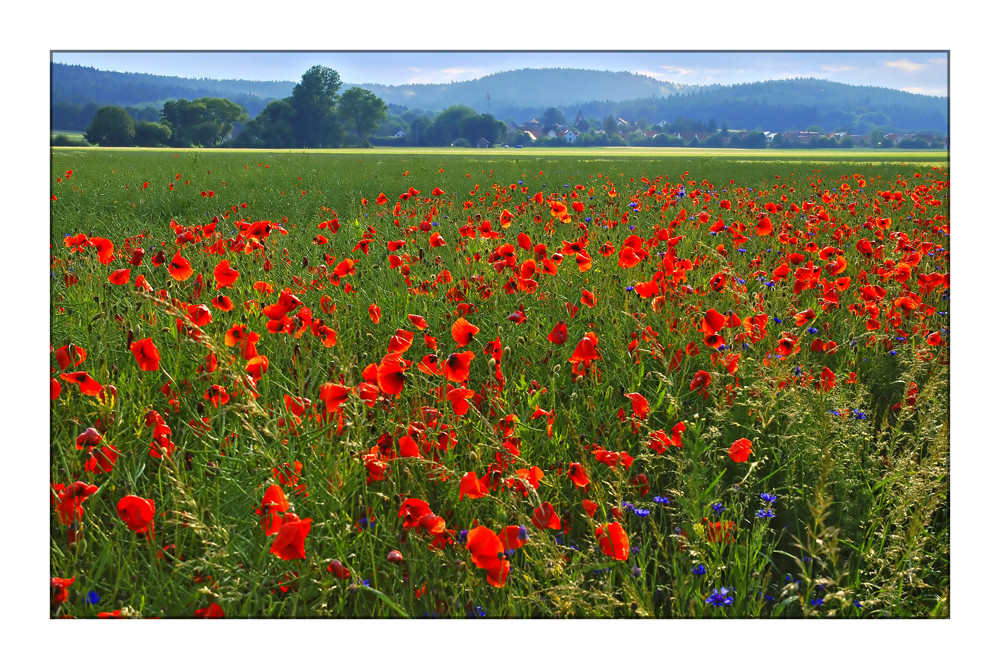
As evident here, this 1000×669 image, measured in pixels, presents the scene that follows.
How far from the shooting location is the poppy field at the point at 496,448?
1428mm

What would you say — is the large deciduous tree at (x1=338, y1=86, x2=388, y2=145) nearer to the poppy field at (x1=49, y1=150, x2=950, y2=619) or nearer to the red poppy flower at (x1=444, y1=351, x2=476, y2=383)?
the poppy field at (x1=49, y1=150, x2=950, y2=619)

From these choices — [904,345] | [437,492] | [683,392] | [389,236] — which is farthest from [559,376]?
[389,236]

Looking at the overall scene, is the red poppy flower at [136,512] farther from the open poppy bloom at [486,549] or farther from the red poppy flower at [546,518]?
the red poppy flower at [546,518]

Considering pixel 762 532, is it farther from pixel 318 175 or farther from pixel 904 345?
pixel 318 175

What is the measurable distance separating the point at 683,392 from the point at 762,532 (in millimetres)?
984

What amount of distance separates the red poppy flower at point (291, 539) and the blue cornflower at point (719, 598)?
0.80 m

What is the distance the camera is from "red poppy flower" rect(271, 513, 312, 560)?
1.20m

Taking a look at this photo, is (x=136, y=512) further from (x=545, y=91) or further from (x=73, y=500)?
(x=545, y=91)

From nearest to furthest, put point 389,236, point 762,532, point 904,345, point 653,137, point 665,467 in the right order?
1. point 762,532
2. point 665,467
3. point 904,345
4. point 389,236
5. point 653,137

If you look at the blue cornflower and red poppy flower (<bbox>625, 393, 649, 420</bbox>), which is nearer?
the blue cornflower

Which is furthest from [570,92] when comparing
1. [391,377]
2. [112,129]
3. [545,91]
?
[112,129]

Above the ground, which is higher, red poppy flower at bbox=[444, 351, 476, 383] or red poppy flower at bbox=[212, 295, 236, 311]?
red poppy flower at bbox=[212, 295, 236, 311]

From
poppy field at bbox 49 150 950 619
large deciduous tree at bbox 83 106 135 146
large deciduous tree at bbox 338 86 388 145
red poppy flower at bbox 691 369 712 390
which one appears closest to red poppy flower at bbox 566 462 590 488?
poppy field at bbox 49 150 950 619
